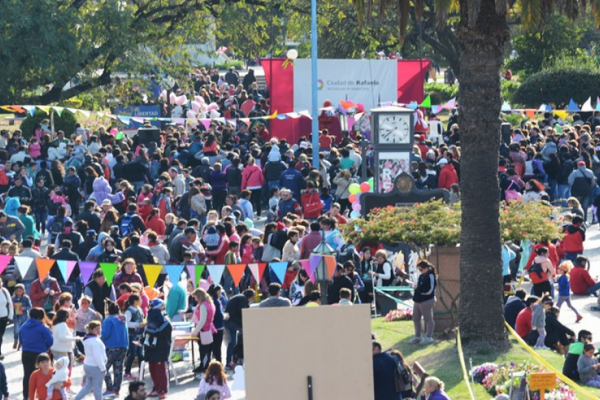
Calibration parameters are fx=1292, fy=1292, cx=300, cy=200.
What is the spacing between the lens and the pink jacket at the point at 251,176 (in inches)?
1087

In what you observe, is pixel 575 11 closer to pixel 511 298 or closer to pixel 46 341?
pixel 511 298

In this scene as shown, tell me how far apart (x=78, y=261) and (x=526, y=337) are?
680 cm

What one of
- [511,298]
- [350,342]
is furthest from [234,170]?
[350,342]

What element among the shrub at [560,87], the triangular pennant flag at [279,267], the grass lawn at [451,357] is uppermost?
the shrub at [560,87]

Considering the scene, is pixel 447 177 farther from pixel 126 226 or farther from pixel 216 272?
pixel 216 272

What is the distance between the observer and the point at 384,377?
1376 cm

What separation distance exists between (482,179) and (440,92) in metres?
38.6

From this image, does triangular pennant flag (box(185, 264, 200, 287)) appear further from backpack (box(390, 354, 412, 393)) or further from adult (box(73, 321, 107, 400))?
backpack (box(390, 354, 412, 393))

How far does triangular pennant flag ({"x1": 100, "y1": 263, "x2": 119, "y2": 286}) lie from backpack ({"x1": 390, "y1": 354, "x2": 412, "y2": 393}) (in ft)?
21.1

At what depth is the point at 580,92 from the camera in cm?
4588

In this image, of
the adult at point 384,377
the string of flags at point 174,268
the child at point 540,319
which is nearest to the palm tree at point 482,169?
the child at point 540,319

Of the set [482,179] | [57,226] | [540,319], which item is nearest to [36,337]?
[482,179]

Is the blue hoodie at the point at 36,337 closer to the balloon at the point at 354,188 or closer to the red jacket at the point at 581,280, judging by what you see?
the red jacket at the point at 581,280

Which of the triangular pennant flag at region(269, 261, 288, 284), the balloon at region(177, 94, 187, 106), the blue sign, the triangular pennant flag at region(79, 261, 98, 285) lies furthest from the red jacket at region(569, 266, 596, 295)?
the balloon at region(177, 94, 187, 106)
